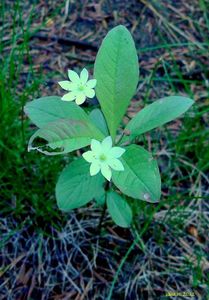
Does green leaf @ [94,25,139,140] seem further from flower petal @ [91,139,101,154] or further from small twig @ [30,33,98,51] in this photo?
small twig @ [30,33,98,51]

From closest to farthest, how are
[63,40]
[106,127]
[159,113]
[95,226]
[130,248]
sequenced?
[159,113] → [106,127] → [130,248] → [95,226] → [63,40]

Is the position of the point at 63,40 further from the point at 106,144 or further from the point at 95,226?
the point at 106,144

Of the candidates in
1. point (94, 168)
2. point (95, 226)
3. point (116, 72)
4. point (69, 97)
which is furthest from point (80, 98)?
point (95, 226)

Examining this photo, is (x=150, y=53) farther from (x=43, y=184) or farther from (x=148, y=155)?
Answer: (x=148, y=155)

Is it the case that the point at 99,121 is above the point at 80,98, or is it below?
below

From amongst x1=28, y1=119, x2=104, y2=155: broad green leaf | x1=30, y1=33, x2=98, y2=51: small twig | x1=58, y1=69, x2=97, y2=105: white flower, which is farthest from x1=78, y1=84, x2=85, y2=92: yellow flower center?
x1=30, y1=33, x2=98, y2=51: small twig

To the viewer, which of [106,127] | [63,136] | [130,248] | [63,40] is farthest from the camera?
[63,40]

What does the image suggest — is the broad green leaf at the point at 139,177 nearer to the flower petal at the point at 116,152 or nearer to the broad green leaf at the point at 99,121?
the flower petal at the point at 116,152

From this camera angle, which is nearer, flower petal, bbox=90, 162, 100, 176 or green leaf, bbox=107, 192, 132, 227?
flower petal, bbox=90, 162, 100, 176

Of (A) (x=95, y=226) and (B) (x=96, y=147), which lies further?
(A) (x=95, y=226)
